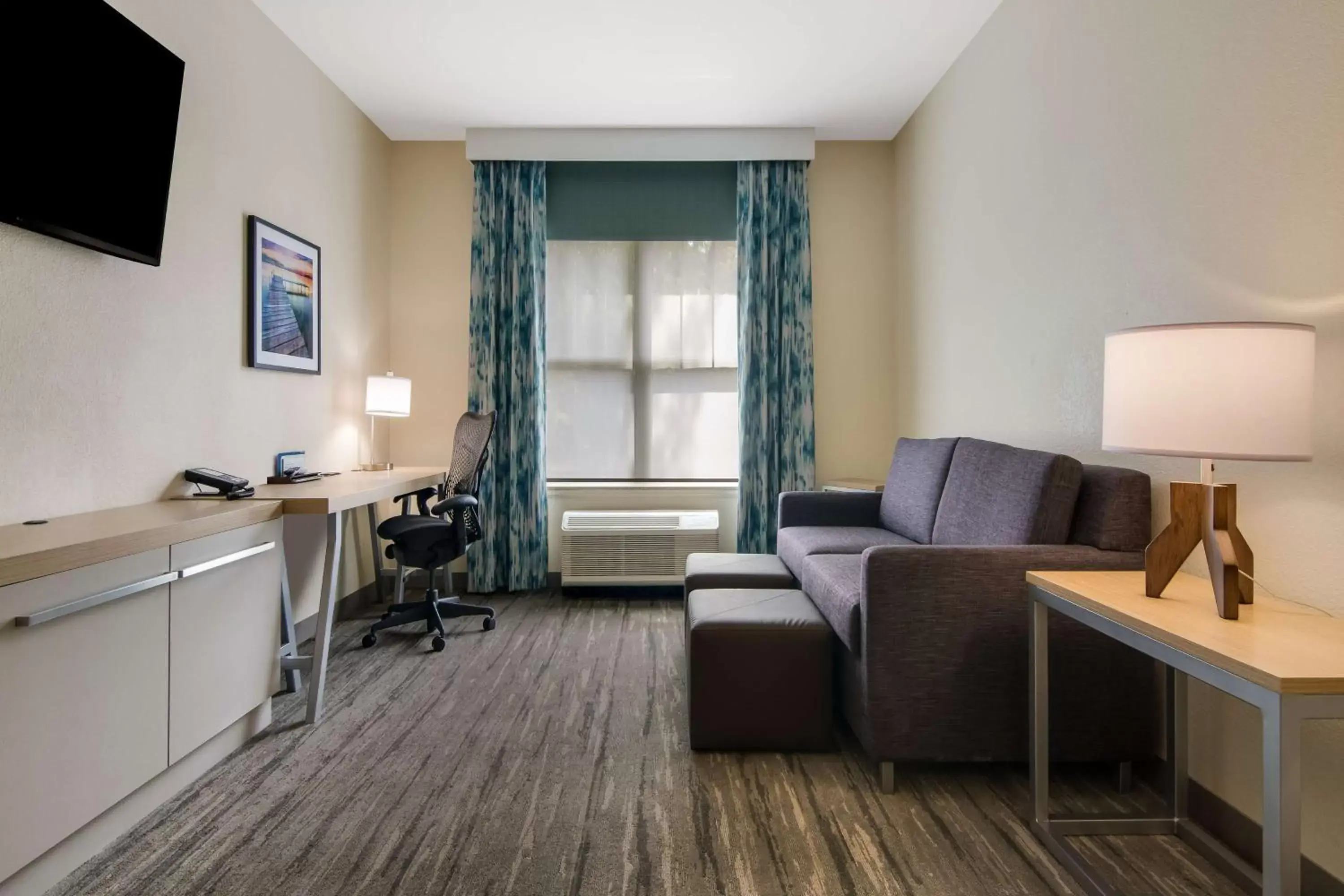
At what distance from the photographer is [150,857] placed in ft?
5.49

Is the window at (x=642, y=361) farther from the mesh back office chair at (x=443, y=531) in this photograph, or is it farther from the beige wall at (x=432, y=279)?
the mesh back office chair at (x=443, y=531)

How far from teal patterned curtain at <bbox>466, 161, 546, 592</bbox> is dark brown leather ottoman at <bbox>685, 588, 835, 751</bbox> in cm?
239

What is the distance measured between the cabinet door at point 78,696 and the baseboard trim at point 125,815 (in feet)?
0.21

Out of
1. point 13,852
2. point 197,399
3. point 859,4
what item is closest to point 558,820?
point 13,852

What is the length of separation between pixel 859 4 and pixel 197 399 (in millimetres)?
3251

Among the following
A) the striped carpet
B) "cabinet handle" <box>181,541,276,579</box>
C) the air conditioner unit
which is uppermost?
"cabinet handle" <box>181,541,276,579</box>

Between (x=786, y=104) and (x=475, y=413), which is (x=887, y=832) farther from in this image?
(x=786, y=104)

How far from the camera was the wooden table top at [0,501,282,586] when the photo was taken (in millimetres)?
1475

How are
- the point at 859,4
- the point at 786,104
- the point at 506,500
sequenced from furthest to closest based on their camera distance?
1. the point at 506,500
2. the point at 786,104
3. the point at 859,4

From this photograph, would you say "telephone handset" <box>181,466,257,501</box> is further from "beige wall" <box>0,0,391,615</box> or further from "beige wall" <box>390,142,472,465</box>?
"beige wall" <box>390,142,472,465</box>

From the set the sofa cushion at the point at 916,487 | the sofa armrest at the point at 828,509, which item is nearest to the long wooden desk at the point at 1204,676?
the sofa cushion at the point at 916,487

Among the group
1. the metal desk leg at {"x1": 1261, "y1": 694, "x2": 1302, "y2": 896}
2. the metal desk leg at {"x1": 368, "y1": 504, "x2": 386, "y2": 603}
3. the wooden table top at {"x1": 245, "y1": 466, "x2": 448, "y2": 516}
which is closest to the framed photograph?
the wooden table top at {"x1": 245, "y1": 466, "x2": 448, "y2": 516}

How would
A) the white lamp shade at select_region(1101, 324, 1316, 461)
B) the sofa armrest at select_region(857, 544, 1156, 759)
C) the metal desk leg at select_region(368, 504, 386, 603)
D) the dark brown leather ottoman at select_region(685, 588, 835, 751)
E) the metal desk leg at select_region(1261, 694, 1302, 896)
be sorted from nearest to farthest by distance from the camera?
the metal desk leg at select_region(1261, 694, 1302, 896) < the white lamp shade at select_region(1101, 324, 1316, 461) < the sofa armrest at select_region(857, 544, 1156, 759) < the dark brown leather ottoman at select_region(685, 588, 835, 751) < the metal desk leg at select_region(368, 504, 386, 603)

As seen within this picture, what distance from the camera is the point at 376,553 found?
4000 mm
